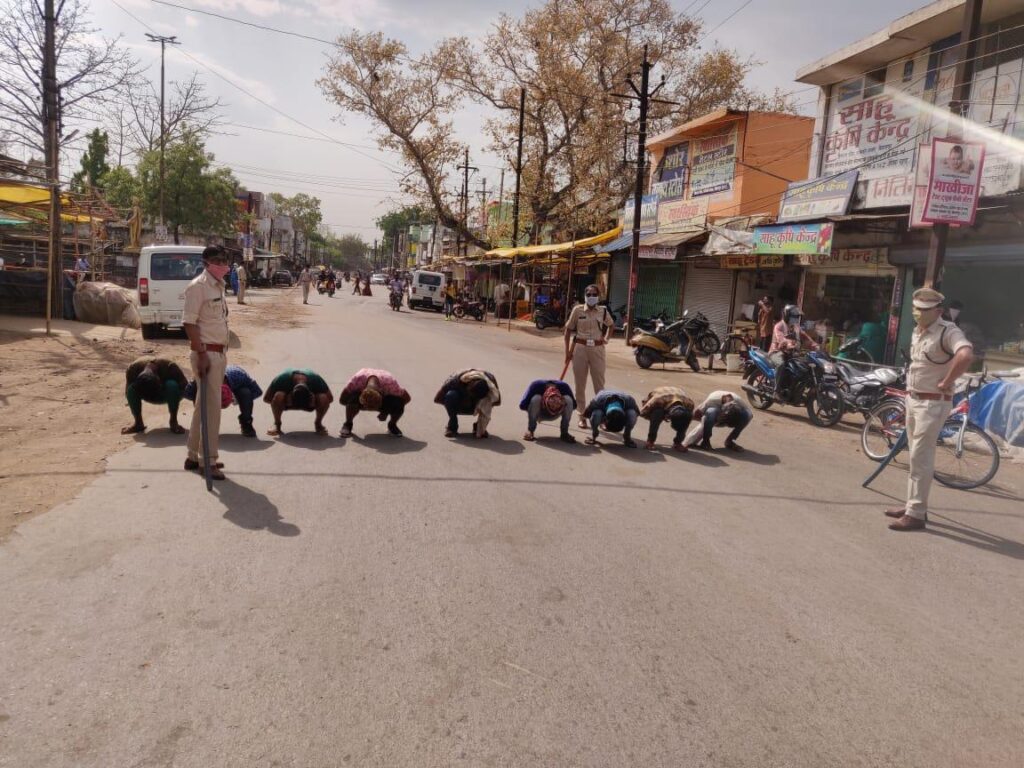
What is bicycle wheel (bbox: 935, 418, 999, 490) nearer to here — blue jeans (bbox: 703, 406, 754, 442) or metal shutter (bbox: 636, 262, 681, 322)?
blue jeans (bbox: 703, 406, 754, 442)

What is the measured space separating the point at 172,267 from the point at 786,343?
11883mm

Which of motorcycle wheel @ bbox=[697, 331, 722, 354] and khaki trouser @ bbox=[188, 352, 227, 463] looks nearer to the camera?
khaki trouser @ bbox=[188, 352, 227, 463]

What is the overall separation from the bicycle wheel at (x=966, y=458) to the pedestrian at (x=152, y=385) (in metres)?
7.27

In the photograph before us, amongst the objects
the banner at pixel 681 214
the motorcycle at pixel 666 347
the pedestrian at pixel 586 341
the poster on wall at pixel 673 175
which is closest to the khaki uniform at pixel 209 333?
the pedestrian at pixel 586 341

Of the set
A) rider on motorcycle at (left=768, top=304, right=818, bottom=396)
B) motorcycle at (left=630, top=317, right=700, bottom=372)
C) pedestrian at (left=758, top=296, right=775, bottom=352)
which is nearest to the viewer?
rider on motorcycle at (left=768, top=304, right=818, bottom=396)

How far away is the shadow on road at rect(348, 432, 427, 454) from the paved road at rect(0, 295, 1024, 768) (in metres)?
0.58

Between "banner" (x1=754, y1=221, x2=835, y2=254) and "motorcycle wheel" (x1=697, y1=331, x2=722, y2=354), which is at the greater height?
"banner" (x1=754, y1=221, x2=835, y2=254)

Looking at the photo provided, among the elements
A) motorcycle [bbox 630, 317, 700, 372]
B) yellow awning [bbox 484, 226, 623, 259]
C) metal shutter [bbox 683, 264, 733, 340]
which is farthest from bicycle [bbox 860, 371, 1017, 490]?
yellow awning [bbox 484, 226, 623, 259]

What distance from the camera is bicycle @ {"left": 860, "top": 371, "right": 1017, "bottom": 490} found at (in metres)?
7.07

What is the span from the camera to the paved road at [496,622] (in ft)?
9.33

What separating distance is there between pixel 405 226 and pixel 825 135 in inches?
4024

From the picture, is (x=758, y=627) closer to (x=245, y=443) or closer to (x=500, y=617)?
(x=500, y=617)

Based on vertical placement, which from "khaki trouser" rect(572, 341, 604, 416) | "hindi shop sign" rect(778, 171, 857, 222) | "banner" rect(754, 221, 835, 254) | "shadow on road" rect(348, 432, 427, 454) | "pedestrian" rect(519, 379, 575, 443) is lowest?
"shadow on road" rect(348, 432, 427, 454)

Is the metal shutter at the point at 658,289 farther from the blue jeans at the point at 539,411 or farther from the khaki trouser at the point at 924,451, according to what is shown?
the khaki trouser at the point at 924,451
